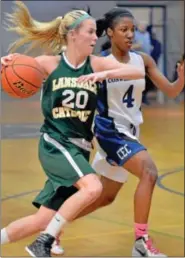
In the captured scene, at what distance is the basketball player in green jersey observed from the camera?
190 inches

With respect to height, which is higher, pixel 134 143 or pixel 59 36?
pixel 59 36

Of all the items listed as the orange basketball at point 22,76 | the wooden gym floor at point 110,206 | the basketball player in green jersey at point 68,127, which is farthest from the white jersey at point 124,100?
the wooden gym floor at point 110,206

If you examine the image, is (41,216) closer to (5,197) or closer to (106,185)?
(106,185)

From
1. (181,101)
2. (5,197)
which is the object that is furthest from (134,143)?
(181,101)

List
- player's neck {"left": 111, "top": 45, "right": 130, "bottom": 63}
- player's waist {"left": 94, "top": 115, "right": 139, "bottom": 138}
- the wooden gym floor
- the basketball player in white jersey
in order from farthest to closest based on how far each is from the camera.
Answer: the wooden gym floor → player's neck {"left": 111, "top": 45, "right": 130, "bottom": 63} → player's waist {"left": 94, "top": 115, "right": 139, "bottom": 138} → the basketball player in white jersey

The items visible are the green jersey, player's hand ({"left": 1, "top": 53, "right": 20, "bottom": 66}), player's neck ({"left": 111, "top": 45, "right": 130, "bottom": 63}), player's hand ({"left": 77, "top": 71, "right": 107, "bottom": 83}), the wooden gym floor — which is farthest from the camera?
the wooden gym floor

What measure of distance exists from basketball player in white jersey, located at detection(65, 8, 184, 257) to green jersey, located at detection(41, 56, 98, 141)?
0.63m

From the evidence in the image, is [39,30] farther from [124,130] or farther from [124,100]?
[124,130]

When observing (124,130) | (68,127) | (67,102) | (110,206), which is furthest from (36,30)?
(110,206)

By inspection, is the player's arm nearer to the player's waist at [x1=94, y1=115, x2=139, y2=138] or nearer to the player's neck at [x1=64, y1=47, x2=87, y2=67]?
the player's waist at [x1=94, y1=115, x2=139, y2=138]

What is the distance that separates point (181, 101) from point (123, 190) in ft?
44.6

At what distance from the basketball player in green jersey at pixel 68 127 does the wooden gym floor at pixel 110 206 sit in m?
1.02

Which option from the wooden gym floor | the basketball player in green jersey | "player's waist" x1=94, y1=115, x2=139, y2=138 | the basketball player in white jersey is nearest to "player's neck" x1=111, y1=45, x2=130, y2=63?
the basketball player in white jersey

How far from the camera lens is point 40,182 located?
30.0ft
